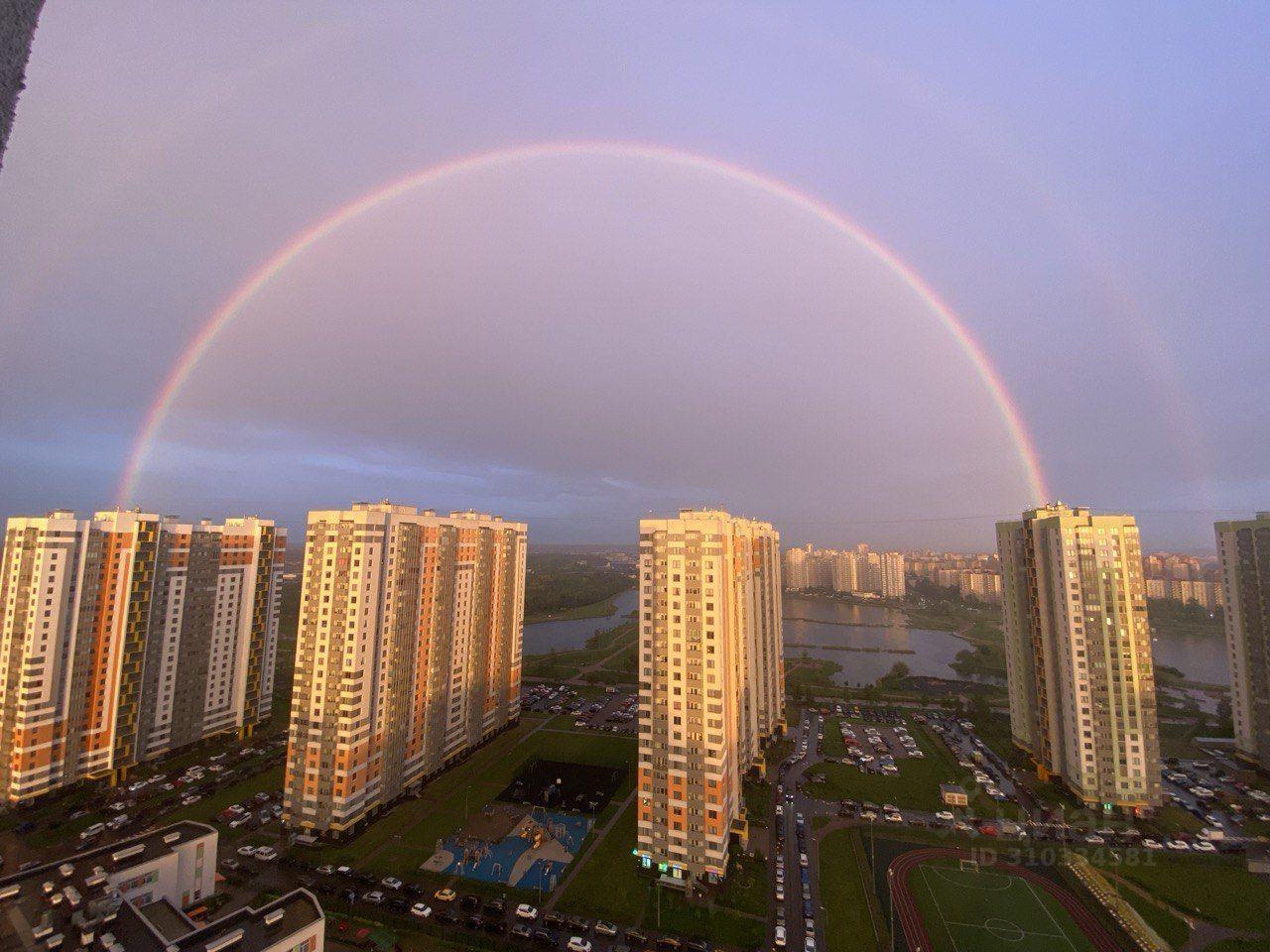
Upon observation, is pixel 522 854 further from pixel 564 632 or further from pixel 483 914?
pixel 564 632

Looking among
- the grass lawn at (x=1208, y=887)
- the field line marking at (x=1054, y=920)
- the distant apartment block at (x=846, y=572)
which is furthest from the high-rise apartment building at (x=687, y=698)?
the distant apartment block at (x=846, y=572)

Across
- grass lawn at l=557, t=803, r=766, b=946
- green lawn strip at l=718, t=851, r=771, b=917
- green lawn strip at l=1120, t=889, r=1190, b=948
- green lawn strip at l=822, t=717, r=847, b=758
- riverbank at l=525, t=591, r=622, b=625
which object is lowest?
grass lawn at l=557, t=803, r=766, b=946

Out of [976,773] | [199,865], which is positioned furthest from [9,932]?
[976,773]

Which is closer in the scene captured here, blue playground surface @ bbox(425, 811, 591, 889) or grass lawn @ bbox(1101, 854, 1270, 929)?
grass lawn @ bbox(1101, 854, 1270, 929)

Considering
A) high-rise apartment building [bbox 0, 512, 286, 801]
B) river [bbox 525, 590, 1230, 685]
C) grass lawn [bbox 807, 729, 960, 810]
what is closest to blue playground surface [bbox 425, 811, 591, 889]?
grass lawn [bbox 807, 729, 960, 810]

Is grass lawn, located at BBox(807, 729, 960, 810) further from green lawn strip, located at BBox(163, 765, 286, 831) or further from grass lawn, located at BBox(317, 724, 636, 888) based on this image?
green lawn strip, located at BBox(163, 765, 286, 831)

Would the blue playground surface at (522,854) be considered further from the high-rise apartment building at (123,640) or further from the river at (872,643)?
the river at (872,643)

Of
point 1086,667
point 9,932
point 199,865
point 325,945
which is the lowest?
point 325,945

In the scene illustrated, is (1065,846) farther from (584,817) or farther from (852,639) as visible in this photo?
(852,639)
